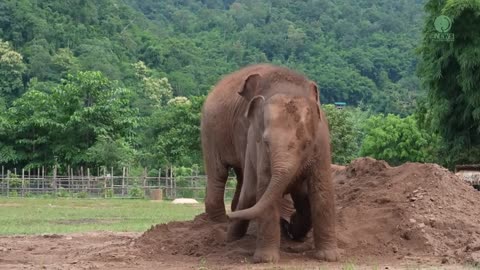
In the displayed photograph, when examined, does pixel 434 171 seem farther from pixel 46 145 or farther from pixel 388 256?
pixel 46 145

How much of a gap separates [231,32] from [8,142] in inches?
3480

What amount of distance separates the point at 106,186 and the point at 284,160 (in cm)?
4175

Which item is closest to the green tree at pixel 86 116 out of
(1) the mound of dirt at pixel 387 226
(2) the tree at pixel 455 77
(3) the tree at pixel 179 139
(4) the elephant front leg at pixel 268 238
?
(3) the tree at pixel 179 139

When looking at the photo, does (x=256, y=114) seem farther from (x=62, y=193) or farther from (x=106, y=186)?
(x=106, y=186)

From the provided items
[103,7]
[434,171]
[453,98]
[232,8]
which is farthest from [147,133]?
[232,8]

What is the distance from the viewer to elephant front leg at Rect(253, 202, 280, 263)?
1046cm

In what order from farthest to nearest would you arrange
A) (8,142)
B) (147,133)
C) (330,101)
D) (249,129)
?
1. (330,101)
2. (147,133)
3. (8,142)
4. (249,129)

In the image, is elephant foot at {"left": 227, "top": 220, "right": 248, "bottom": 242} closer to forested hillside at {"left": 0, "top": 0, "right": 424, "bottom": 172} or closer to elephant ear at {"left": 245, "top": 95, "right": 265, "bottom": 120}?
elephant ear at {"left": 245, "top": 95, "right": 265, "bottom": 120}

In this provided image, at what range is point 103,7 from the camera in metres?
125

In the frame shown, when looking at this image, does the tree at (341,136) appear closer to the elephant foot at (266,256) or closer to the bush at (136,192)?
the bush at (136,192)

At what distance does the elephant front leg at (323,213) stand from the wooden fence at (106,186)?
38264 mm

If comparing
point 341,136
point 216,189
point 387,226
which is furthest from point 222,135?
point 341,136

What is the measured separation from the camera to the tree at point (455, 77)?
3416cm

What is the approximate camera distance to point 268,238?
10.6m
